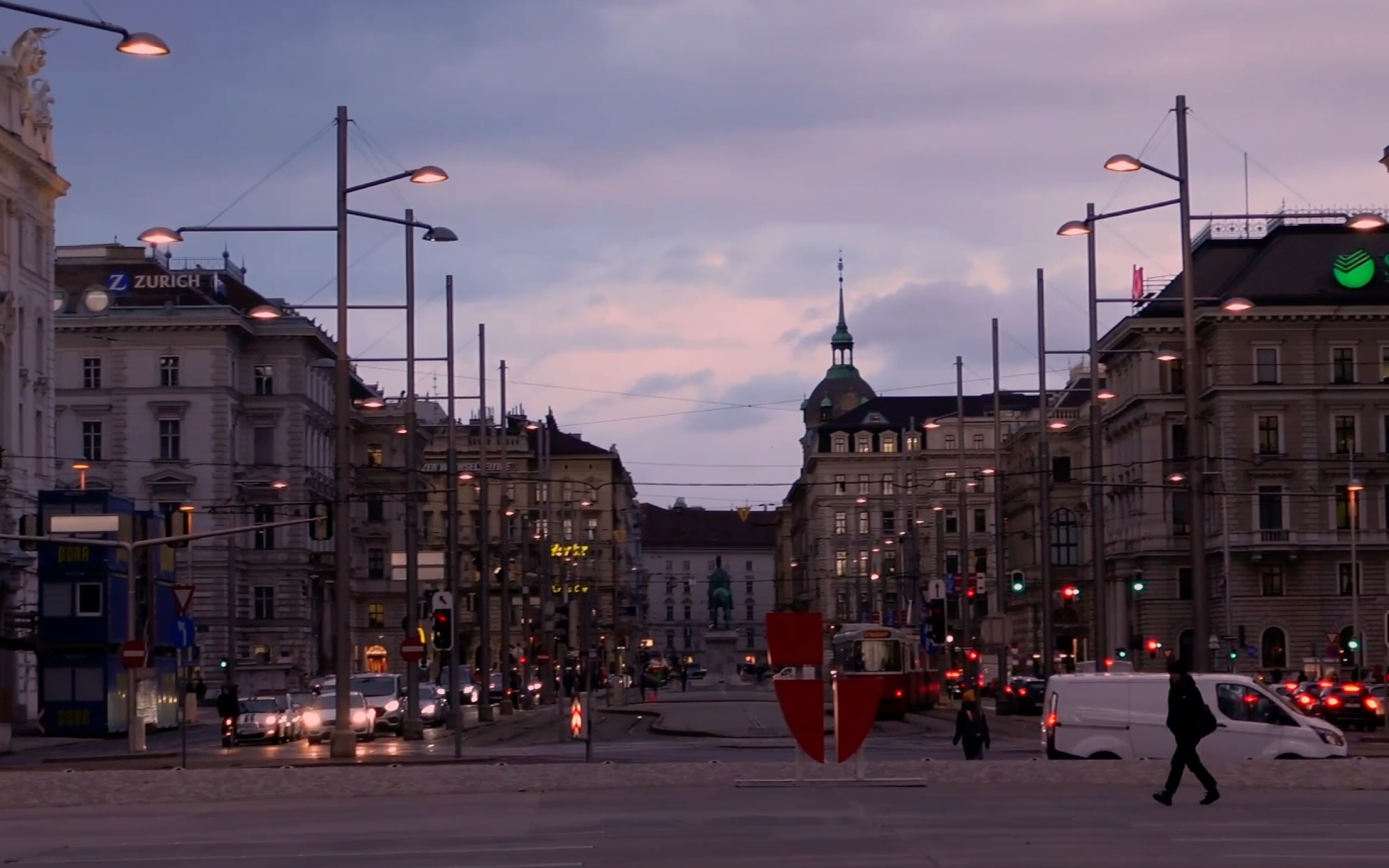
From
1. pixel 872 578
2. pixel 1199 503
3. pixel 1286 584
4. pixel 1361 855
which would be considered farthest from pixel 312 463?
pixel 1361 855

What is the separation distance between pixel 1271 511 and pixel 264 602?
170 feet

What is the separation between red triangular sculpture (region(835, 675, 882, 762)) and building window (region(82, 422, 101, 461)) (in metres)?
85.1

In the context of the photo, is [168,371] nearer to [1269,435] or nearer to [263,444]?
[263,444]

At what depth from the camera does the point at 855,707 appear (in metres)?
26.4

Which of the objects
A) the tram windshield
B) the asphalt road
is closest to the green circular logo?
the tram windshield

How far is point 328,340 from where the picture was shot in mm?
119062

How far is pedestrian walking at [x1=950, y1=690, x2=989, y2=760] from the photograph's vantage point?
117 feet

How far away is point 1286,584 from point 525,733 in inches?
2057

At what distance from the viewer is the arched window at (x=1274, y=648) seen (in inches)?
3905

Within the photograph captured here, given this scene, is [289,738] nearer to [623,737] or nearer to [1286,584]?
[623,737]

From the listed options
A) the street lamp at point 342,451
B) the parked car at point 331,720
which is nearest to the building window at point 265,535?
the parked car at point 331,720

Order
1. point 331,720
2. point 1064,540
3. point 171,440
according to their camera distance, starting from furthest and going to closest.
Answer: point 1064,540
point 171,440
point 331,720

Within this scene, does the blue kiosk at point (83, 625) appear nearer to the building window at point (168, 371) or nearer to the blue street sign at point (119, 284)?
the building window at point (168, 371)

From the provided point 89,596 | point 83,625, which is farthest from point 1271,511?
point 83,625
